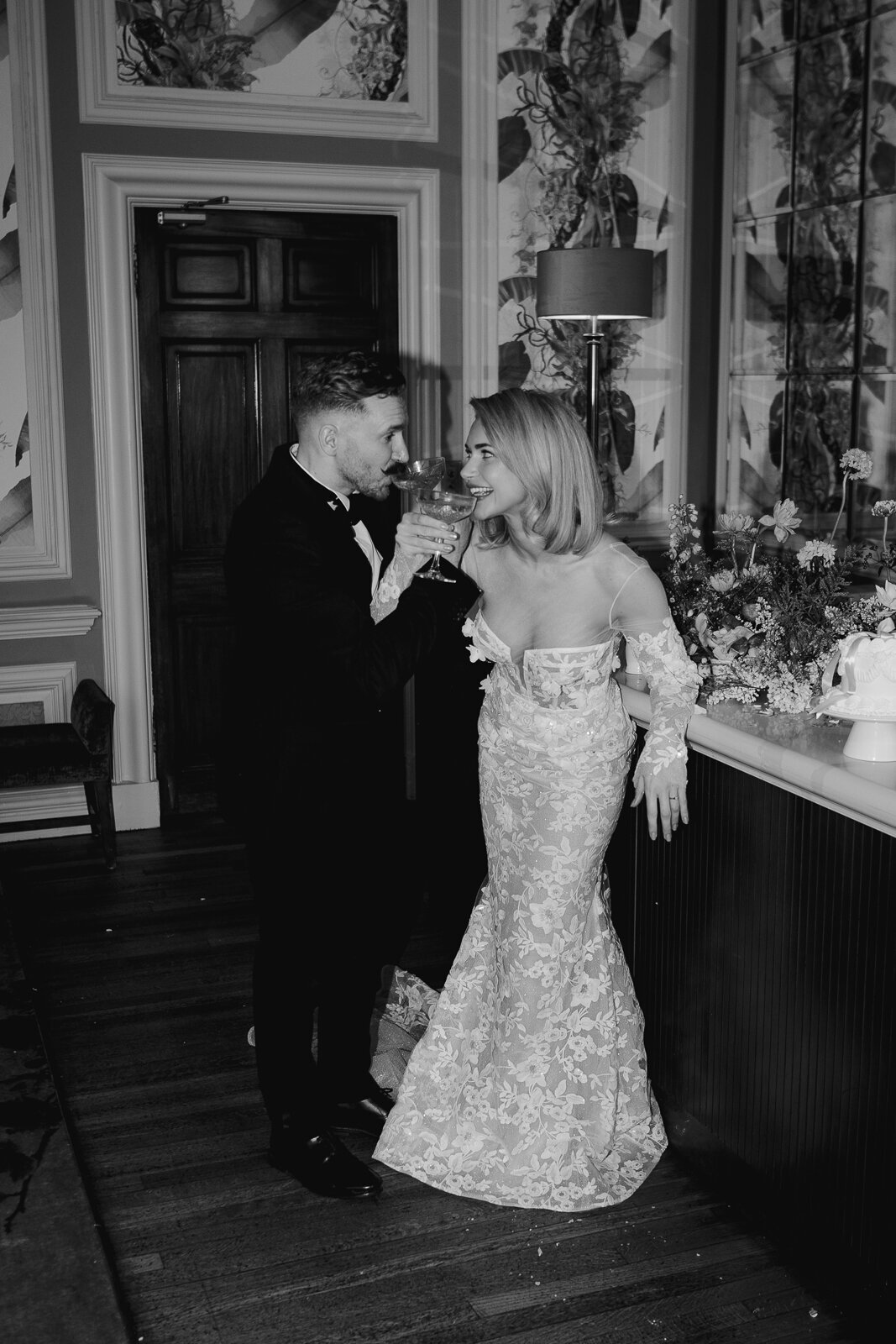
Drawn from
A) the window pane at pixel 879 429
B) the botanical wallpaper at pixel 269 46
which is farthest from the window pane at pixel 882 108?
the botanical wallpaper at pixel 269 46

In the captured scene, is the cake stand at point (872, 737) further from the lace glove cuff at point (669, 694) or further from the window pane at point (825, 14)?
the window pane at point (825, 14)

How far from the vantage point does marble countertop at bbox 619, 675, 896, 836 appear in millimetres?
2396

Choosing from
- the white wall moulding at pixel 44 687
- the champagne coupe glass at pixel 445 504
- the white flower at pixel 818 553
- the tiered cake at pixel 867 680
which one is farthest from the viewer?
the white wall moulding at pixel 44 687

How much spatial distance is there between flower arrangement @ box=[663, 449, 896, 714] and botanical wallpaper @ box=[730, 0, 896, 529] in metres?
2.49

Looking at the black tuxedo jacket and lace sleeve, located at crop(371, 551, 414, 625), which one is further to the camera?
lace sleeve, located at crop(371, 551, 414, 625)

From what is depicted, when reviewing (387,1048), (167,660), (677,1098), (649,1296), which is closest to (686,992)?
(677,1098)

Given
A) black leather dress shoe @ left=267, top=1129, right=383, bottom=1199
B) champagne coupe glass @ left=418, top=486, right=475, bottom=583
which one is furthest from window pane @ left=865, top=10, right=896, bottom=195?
black leather dress shoe @ left=267, top=1129, right=383, bottom=1199

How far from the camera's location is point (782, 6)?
19.0ft

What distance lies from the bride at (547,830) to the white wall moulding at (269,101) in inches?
122

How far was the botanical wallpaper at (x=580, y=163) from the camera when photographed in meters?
5.86

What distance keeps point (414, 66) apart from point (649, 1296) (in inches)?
189

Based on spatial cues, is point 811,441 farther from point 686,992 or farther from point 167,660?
point 686,992

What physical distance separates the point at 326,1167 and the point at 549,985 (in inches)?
25.5

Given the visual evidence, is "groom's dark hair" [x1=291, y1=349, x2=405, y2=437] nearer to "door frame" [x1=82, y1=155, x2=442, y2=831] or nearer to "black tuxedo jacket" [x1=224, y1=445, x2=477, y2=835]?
"black tuxedo jacket" [x1=224, y1=445, x2=477, y2=835]
